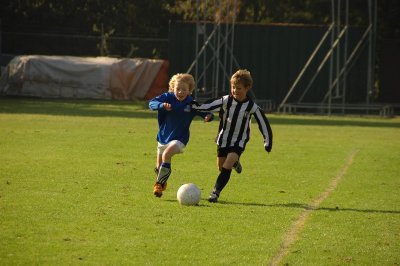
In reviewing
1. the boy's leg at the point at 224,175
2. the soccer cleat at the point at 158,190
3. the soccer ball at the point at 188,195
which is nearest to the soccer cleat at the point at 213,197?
the boy's leg at the point at 224,175

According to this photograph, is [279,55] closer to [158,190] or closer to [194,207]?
[158,190]

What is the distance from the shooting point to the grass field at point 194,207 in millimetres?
9016

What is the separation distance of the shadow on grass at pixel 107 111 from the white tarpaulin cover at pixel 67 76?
94.1 inches

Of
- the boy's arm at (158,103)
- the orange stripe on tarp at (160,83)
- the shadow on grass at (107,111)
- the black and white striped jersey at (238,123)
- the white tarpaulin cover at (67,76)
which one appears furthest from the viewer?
the orange stripe on tarp at (160,83)

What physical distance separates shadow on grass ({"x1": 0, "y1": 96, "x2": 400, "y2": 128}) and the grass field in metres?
7.94

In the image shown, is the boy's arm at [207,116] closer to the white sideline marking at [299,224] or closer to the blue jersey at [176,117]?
the blue jersey at [176,117]

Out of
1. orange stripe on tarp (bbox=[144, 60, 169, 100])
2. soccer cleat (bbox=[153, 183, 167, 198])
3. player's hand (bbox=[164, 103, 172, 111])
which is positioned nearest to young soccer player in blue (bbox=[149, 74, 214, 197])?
player's hand (bbox=[164, 103, 172, 111])

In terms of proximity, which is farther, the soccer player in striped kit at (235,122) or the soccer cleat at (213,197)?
the soccer player in striped kit at (235,122)

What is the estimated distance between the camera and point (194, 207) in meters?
12.0

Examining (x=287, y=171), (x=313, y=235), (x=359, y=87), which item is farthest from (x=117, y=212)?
(x=359, y=87)

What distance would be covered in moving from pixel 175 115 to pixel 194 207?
5.97 ft

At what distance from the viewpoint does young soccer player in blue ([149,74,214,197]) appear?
42.8 ft

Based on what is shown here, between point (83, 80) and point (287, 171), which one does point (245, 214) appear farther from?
point (83, 80)

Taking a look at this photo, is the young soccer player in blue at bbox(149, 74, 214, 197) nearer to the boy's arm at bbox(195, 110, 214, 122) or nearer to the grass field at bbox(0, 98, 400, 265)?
the boy's arm at bbox(195, 110, 214, 122)
